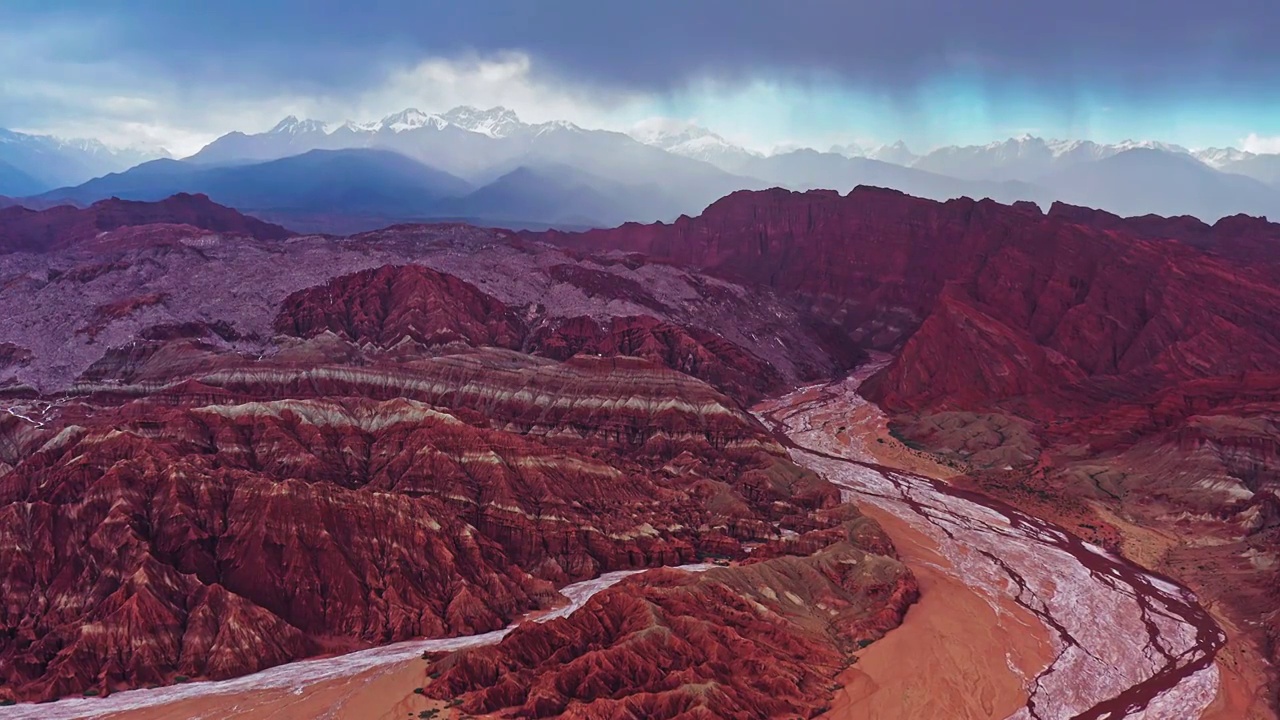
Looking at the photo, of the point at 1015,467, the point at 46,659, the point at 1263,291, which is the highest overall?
the point at 1263,291

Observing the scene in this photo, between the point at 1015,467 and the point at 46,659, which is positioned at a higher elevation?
the point at 46,659

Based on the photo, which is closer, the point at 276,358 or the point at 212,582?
the point at 212,582

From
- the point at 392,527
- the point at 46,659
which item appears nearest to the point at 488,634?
the point at 392,527

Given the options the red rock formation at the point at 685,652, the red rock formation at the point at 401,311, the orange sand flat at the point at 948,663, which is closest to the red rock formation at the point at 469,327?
the red rock formation at the point at 401,311

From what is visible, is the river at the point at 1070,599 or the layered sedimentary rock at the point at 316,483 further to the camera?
the river at the point at 1070,599

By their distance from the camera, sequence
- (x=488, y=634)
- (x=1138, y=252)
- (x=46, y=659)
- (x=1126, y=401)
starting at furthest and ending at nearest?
(x=1138, y=252)
(x=1126, y=401)
(x=488, y=634)
(x=46, y=659)

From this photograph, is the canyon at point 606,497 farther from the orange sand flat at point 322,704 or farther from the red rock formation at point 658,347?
the red rock formation at point 658,347

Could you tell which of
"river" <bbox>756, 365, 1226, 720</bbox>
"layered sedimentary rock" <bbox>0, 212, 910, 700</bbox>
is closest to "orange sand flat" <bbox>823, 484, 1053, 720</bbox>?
"river" <bbox>756, 365, 1226, 720</bbox>

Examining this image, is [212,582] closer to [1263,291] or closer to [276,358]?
[276,358]
